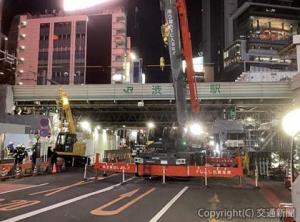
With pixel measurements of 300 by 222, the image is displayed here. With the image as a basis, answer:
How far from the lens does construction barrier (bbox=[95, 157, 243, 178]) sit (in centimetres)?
1855

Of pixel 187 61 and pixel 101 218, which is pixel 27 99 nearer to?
pixel 187 61

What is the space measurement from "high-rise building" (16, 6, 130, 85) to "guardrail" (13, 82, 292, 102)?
53.3 meters

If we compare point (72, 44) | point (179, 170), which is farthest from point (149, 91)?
point (72, 44)

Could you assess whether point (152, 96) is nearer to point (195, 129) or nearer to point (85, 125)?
point (195, 129)

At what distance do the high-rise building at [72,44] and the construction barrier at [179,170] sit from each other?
7023 centimetres

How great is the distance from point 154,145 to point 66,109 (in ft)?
47.3

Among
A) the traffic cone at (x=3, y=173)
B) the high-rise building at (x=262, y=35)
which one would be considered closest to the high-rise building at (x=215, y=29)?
the high-rise building at (x=262, y=35)

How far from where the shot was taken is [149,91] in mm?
34969

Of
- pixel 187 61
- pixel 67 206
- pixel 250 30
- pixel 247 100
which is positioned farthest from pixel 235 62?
pixel 67 206

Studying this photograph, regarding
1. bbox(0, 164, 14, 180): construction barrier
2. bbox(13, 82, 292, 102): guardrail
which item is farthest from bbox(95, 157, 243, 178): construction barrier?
bbox(13, 82, 292, 102): guardrail

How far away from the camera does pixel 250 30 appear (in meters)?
114

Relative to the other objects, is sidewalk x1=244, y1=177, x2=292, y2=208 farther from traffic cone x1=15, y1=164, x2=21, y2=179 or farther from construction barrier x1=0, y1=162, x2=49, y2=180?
construction barrier x1=0, y1=162, x2=49, y2=180

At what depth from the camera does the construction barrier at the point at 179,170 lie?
18.5m

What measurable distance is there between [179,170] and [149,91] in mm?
16236
